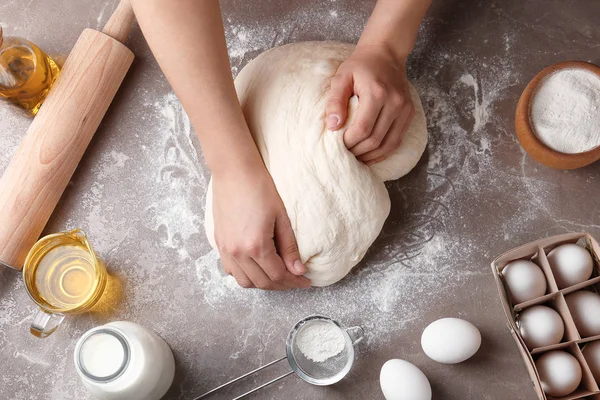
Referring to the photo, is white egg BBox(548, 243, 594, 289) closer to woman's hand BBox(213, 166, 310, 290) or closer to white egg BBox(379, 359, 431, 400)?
white egg BBox(379, 359, 431, 400)

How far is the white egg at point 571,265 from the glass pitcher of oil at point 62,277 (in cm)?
97

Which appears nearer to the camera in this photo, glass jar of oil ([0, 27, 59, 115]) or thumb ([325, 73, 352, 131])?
thumb ([325, 73, 352, 131])

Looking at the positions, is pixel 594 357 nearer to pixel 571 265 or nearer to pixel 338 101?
pixel 571 265

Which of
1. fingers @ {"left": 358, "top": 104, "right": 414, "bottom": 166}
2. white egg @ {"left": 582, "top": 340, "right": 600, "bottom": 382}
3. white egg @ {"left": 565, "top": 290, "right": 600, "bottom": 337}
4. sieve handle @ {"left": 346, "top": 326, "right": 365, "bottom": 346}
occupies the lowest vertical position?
white egg @ {"left": 582, "top": 340, "right": 600, "bottom": 382}

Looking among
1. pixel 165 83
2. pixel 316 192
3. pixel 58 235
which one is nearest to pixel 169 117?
pixel 165 83

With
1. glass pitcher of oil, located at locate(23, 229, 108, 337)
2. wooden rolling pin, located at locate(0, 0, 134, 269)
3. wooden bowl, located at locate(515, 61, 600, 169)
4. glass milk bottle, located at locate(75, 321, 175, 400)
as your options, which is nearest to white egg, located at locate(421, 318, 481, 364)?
wooden bowl, located at locate(515, 61, 600, 169)

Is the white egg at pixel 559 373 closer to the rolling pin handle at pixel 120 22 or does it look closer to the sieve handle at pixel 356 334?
the sieve handle at pixel 356 334

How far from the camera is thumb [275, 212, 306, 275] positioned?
1088mm

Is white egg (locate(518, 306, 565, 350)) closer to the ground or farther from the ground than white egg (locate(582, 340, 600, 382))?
farther from the ground

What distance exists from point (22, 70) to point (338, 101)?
2.43 feet

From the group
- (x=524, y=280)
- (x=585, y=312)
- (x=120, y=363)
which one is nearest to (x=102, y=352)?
(x=120, y=363)

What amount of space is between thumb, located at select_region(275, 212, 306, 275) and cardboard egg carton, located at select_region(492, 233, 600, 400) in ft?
1.32

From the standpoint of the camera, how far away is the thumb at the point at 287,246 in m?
1.09

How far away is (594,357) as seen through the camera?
1130 mm
